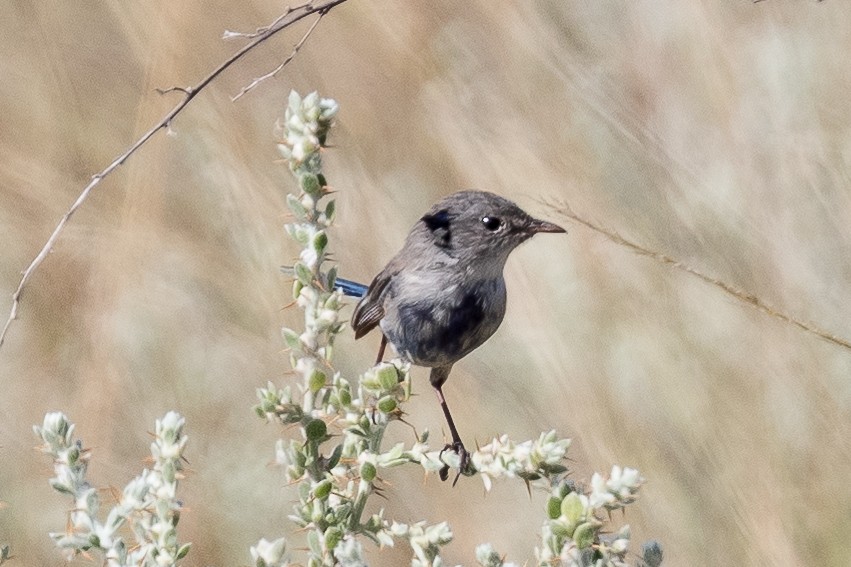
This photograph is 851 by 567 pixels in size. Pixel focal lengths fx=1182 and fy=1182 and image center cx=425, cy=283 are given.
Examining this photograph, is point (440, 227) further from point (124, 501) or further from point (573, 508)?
point (573, 508)

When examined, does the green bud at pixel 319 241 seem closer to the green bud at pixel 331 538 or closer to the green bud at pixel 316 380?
the green bud at pixel 316 380

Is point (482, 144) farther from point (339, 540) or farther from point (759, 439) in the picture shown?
point (339, 540)

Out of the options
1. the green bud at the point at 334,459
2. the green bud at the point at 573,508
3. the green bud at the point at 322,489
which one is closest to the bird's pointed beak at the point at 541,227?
the green bud at the point at 334,459

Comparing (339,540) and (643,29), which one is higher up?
(643,29)

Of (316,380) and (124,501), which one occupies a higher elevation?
(316,380)

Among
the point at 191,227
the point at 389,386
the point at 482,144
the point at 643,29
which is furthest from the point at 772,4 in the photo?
the point at 389,386

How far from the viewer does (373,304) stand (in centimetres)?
344

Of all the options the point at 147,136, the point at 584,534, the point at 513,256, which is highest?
the point at 513,256

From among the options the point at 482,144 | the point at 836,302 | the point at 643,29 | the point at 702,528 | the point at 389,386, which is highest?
the point at 643,29

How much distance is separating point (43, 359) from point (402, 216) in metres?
1.40

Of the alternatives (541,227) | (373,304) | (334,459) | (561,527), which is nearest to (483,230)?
(541,227)

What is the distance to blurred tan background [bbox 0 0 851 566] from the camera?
3.62 metres

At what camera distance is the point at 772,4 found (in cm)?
A: 418

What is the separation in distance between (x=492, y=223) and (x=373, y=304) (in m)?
0.42
